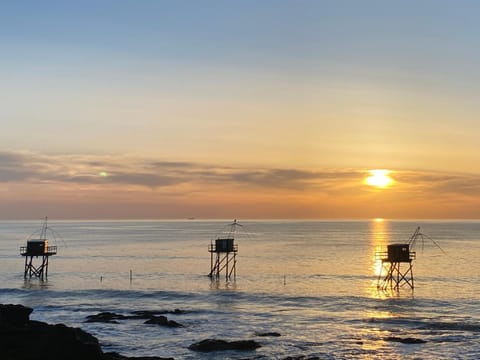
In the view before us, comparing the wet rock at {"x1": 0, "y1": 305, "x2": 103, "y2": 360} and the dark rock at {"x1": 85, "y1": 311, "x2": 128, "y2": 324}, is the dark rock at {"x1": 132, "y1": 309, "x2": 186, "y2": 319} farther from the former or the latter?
the wet rock at {"x1": 0, "y1": 305, "x2": 103, "y2": 360}

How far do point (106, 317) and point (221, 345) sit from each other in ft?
57.4

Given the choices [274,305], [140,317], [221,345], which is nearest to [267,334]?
[221,345]

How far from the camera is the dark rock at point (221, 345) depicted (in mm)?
40688

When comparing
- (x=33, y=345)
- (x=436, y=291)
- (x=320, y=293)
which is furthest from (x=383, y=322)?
(x=33, y=345)

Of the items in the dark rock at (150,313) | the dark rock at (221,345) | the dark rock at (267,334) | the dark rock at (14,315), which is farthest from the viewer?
the dark rock at (150,313)

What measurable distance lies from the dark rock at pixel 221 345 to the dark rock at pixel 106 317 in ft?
45.2

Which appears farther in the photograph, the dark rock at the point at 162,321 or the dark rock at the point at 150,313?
the dark rock at the point at 150,313

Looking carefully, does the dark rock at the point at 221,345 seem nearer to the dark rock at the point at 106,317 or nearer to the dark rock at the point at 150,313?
the dark rock at the point at 106,317

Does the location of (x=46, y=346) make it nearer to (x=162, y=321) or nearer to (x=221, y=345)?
(x=221, y=345)

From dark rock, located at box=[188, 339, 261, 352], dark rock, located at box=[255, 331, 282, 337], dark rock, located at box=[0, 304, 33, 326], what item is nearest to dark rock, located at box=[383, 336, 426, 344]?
dark rock, located at box=[255, 331, 282, 337]

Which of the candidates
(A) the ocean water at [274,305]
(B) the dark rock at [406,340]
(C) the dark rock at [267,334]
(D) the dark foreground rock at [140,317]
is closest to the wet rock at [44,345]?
(A) the ocean water at [274,305]

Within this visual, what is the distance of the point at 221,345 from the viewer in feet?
134

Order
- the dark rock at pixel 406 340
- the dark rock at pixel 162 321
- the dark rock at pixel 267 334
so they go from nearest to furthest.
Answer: the dark rock at pixel 406 340
the dark rock at pixel 267 334
the dark rock at pixel 162 321

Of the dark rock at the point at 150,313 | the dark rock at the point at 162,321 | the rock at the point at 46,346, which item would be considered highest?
the rock at the point at 46,346
